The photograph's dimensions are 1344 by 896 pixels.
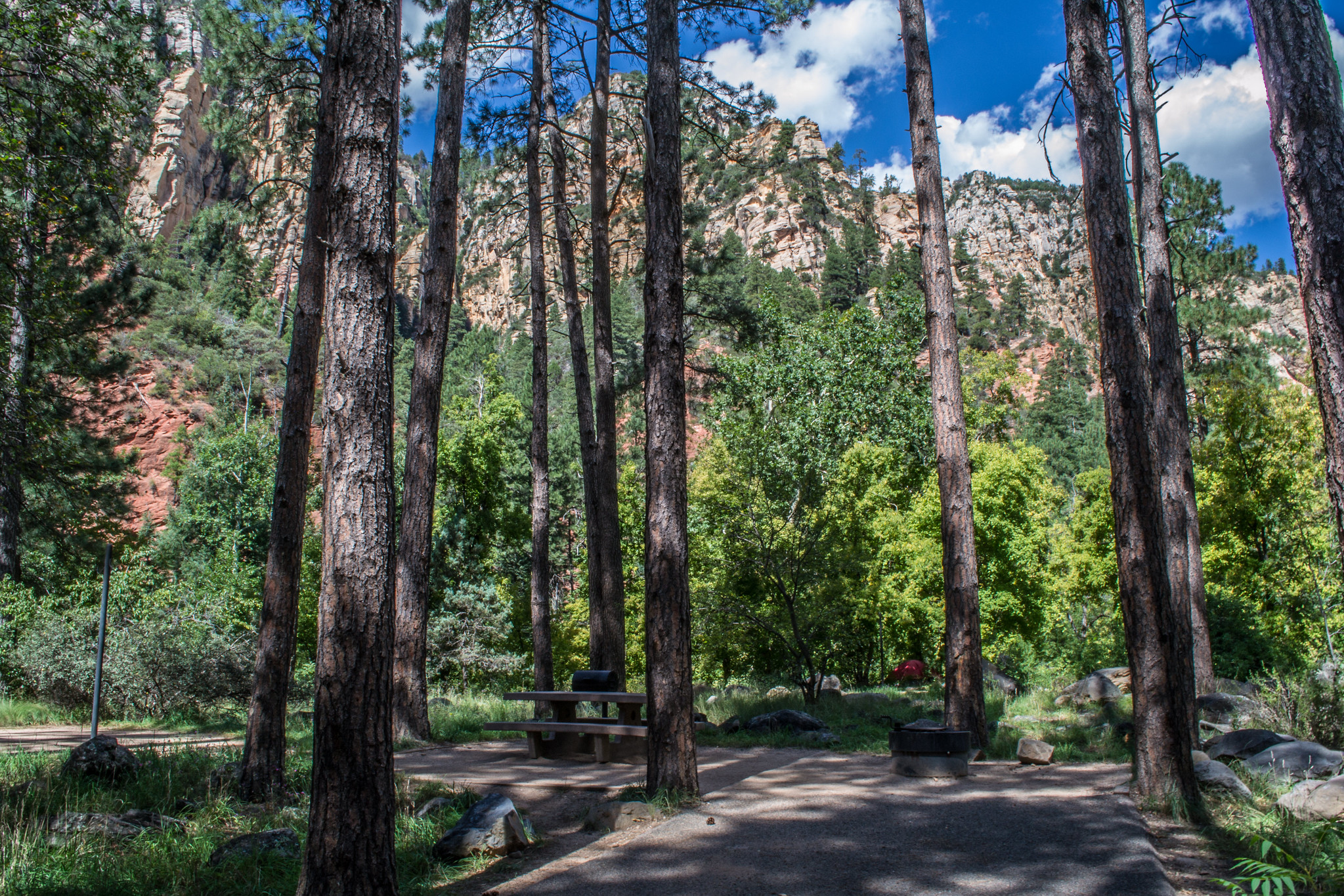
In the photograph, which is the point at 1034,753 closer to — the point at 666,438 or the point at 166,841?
the point at 666,438

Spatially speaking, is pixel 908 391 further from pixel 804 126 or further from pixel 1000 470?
pixel 804 126

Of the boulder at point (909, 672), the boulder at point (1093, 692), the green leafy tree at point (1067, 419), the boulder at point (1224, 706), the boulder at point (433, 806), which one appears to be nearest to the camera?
the boulder at point (433, 806)

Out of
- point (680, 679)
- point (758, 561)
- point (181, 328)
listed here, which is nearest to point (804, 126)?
point (181, 328)

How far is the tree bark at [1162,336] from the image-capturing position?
10.9 metres

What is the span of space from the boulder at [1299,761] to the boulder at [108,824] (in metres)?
8.04

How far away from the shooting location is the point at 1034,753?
762 cm

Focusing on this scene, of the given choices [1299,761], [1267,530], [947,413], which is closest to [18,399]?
[947,413]

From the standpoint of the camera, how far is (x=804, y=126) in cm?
11869

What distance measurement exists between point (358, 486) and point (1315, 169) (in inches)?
204

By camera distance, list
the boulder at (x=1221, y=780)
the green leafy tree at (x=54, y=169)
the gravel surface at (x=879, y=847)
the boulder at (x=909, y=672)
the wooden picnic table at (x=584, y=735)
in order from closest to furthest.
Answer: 1. the gravel surface at (x=879, y=847)
2. the boulder at (x=1221, y=780)
3. the wooden picnic table at (x=584, y=735)
4. the green leafy tree at (x=54, y=169)
5. the boulder at (x=909, y=672)

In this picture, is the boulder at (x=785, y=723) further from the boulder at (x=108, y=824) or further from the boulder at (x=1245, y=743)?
the boulder at (x=108, y=824)

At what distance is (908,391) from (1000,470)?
22.2 feet

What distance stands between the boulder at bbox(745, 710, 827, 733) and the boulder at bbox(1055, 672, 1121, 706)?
6030 millimetres

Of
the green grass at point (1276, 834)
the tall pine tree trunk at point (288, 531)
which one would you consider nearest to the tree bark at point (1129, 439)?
the green grass at point (1276, 834)
